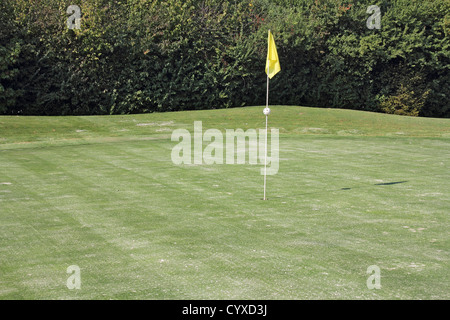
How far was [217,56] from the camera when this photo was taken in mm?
30969

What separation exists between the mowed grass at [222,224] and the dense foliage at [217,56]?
33.0 feet

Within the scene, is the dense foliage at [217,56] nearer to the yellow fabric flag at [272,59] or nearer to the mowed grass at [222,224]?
the mowed grass at [222,224]

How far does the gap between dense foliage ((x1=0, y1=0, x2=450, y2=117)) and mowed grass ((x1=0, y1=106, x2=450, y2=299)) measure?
10062 mm

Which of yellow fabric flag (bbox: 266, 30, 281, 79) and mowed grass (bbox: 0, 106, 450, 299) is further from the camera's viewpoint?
yellow fabric flag (bbox: 266, 30, 281, 79)

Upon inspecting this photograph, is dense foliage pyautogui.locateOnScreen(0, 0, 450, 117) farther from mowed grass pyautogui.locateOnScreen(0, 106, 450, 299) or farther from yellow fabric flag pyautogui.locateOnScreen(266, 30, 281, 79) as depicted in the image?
yellow fabric flag pyautogui.locateOnScreen(266, 30, 281, 79)

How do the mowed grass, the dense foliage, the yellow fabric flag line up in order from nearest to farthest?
the mowed grass < the yellow fabric flag < the dense foliage

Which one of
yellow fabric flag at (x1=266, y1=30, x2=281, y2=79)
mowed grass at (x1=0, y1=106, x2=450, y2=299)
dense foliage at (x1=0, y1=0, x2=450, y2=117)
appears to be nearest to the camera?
mowed grass at (x1=0, y1=106, x2=450, y2=299)

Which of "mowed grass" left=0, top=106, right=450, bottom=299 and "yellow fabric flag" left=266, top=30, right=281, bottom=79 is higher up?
"yellow fabric flag" left=266, top=30, right=281, bottom=79

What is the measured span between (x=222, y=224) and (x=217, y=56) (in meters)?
23.3

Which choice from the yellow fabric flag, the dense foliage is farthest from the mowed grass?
the dense foliage

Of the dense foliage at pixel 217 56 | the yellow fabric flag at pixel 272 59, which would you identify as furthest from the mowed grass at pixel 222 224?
the dense foliage at pixel 217 56

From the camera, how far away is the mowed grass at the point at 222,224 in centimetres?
614

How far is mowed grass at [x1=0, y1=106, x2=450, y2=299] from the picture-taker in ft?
20.1

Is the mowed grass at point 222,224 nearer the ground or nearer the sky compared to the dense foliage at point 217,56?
nearer the ground
